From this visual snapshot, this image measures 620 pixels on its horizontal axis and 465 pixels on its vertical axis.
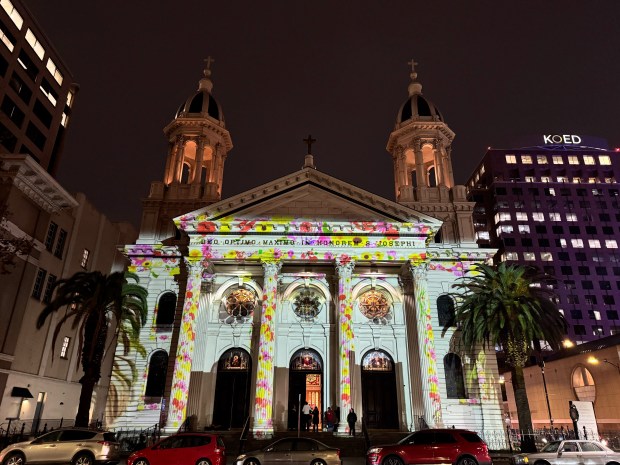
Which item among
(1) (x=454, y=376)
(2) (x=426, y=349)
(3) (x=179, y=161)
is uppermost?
(3) (x=179, y=161)

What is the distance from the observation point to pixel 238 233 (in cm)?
3047

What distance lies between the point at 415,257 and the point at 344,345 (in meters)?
7.26

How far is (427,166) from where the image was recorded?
41.9 meters

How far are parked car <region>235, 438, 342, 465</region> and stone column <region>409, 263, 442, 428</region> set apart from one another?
37.7ft

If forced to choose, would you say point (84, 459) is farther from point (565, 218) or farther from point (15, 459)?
point (565, 218)

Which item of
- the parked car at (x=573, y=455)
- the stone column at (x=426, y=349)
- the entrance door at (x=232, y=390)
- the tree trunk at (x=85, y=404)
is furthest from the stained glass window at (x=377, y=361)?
the tree trunk at (x=85, y=404)

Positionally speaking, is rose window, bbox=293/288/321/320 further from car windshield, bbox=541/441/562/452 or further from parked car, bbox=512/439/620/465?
car windshield, bbox=541/441/562/452

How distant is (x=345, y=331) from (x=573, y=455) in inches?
538

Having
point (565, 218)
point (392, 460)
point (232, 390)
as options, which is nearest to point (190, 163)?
point (232, 390)

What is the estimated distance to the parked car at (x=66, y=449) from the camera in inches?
648

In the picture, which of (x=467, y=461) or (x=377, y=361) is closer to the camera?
(x=467, y=461)

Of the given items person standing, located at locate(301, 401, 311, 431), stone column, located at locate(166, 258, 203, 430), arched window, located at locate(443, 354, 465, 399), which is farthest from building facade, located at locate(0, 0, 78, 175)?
arched window, located at locate(443, 354, 465, 399)

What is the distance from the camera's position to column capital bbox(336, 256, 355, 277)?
98.1 feet

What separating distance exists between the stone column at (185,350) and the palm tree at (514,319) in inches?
635
